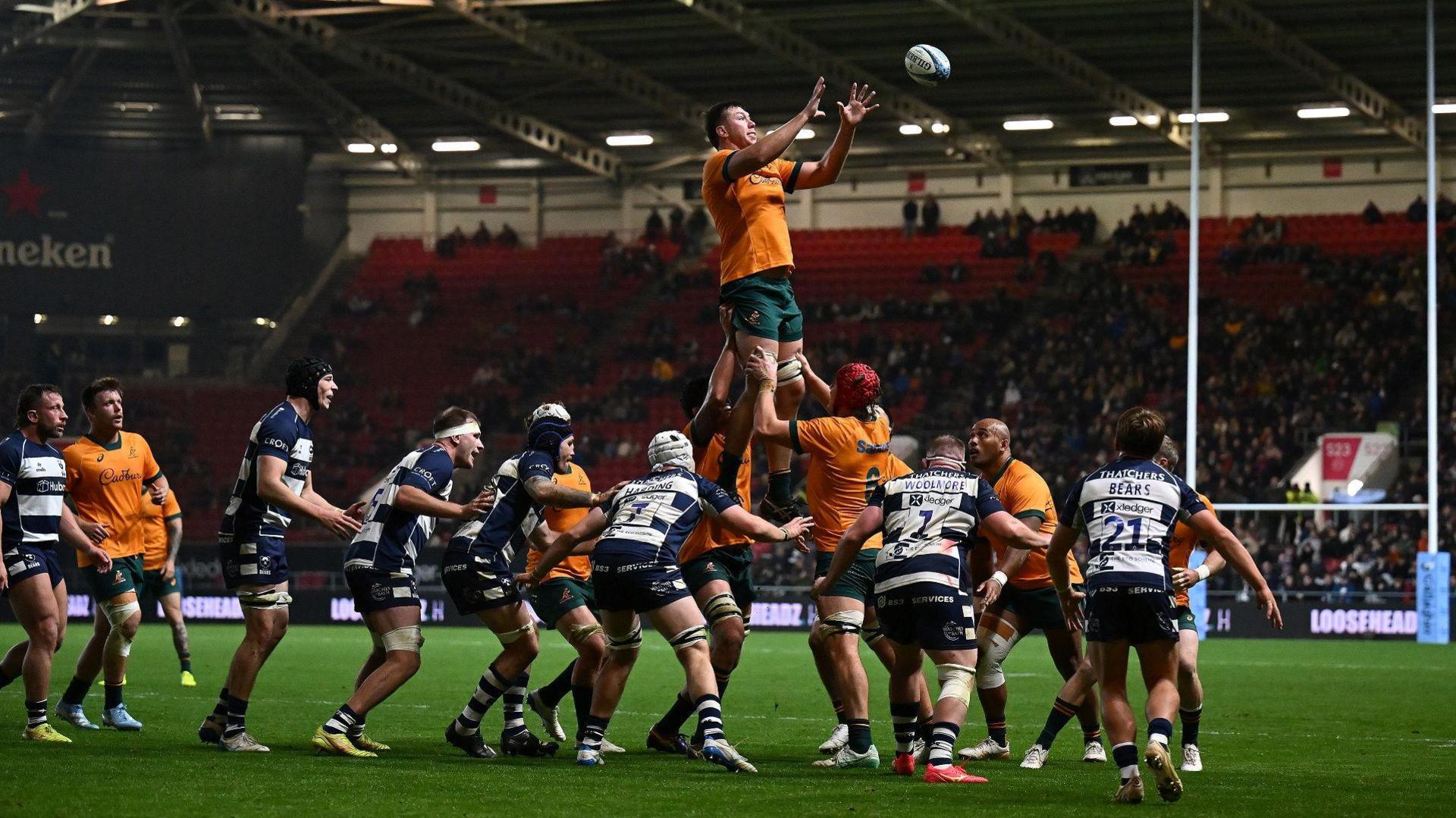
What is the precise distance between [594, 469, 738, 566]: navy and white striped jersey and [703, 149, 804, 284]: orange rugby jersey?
136cm

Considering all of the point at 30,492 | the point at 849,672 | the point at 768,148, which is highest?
the point at 768,148

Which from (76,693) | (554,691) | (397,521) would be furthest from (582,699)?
(76,693)

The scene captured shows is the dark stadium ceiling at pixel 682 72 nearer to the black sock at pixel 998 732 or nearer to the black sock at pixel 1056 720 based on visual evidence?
the black sock at pixel 998 732

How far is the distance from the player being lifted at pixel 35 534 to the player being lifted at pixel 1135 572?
20.2ft

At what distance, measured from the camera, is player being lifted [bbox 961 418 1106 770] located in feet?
36.1

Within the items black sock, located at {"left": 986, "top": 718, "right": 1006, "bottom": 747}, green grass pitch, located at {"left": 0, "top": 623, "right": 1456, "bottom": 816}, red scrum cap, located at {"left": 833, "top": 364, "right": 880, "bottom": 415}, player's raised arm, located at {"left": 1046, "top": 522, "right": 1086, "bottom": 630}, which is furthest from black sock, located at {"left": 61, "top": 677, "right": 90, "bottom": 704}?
player's raised arm, located at {"left": 1046, "top": 522, "right": 1086, "bottom": 630}

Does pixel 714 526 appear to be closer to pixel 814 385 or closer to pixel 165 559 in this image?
pixel 814 385

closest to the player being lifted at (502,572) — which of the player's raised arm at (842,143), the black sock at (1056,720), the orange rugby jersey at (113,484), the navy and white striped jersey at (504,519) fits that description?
the navy and white striped jersey at (504,519)

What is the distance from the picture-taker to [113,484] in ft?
42.5

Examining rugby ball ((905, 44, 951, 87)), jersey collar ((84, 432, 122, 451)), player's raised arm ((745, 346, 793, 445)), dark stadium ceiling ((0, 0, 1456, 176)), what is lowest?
jersey collar ((84, 432, 122, 451))

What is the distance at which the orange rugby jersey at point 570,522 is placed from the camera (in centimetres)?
1177

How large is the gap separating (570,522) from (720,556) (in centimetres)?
157

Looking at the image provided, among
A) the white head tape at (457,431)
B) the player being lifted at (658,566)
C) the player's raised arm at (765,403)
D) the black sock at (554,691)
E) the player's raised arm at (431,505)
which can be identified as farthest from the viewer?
the black sock at (554,691)

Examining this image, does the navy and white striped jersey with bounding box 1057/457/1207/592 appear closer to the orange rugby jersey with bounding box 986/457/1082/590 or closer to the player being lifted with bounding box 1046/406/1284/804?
the player being lifted with bounding box 1046/406/1284/804
